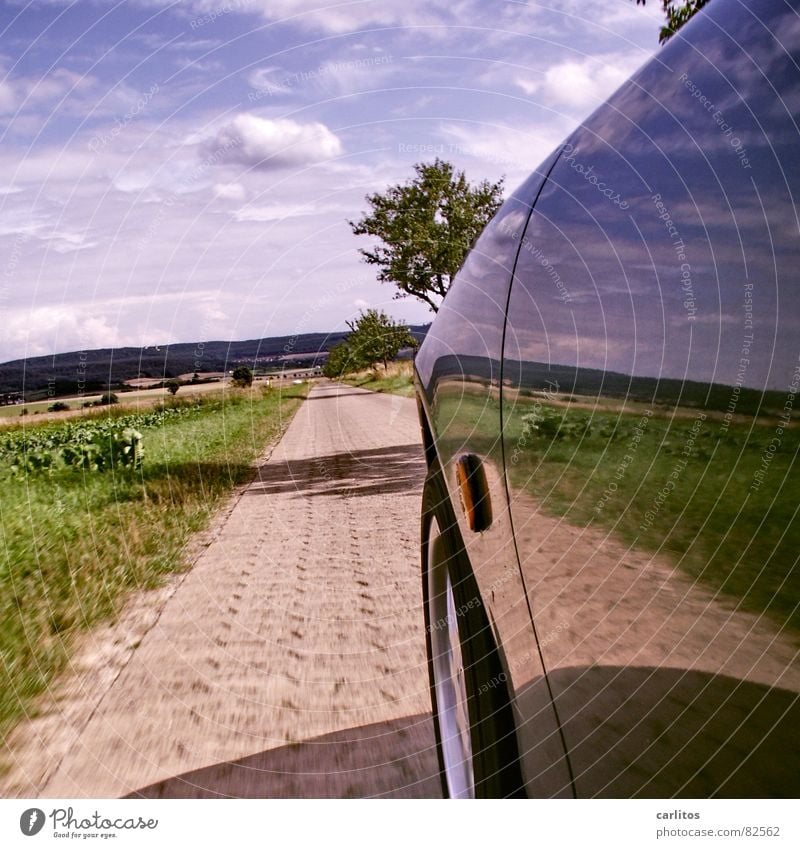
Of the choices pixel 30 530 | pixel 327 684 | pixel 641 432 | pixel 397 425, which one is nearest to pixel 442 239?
pixel 30 530

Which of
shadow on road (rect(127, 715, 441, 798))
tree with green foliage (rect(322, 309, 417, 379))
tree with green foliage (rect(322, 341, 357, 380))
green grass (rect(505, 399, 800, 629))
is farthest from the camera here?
tree with green foliage (rect(322, 341, 357, 380))

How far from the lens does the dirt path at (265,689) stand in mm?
2949

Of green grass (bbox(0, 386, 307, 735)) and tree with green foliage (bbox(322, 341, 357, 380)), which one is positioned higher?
tree with green foliage (bbox(322, 341, 357, 380))

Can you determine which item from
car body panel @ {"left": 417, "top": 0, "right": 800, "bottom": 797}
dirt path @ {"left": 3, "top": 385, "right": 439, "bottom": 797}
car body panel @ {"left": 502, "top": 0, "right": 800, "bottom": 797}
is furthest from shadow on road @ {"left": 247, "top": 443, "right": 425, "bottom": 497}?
car body panel @ {"left": 502, "top": 0, "right": 800, "bottom": 797}

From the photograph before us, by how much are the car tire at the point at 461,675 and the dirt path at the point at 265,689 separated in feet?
1.09

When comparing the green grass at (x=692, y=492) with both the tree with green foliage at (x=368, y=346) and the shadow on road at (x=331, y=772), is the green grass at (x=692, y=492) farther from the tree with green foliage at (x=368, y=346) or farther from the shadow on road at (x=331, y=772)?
the tree with green foliage at (x=368, y=346)

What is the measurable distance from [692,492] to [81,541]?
6.49 m

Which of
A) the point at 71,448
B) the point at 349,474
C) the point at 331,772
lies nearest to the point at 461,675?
the point at 331,772

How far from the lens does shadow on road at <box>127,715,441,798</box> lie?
9.21 feet

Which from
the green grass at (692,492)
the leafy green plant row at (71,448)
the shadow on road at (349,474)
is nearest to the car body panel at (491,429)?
the green grass at (692,492)

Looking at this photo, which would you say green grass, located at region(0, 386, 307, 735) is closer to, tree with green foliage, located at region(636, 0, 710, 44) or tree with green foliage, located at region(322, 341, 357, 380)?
tree with green foliage, located at region(322, 341, 357, 380)

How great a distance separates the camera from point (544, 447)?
1.55m

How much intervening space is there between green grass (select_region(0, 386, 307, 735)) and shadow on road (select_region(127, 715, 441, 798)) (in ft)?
3.33
